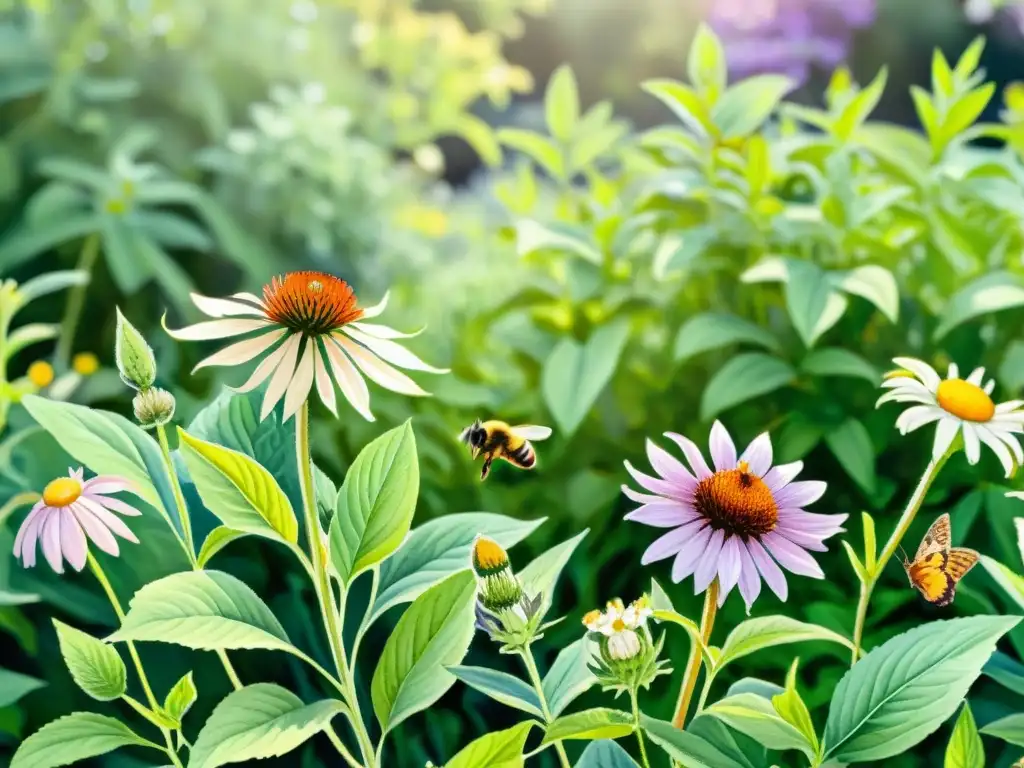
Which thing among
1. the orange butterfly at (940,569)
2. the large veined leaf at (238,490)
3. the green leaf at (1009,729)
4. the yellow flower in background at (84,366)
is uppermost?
the yellow flower in background at (84,366)

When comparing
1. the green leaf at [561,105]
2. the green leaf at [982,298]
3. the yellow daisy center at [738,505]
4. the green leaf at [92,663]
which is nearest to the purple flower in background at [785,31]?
the green leaf at [561,105]

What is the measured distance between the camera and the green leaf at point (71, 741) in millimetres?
563

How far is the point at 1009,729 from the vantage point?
25.1 inches

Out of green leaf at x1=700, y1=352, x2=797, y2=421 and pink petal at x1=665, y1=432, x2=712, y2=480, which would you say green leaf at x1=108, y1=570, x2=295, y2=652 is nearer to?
pink petal at x1=665, y1=432, x2=712, y2=480

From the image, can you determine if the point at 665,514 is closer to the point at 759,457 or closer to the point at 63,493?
the point at 759,457

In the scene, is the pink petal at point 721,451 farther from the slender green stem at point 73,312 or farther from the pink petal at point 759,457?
the slender green stem at point 73,312

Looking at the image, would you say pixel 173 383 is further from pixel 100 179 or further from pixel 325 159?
pixel 325 159

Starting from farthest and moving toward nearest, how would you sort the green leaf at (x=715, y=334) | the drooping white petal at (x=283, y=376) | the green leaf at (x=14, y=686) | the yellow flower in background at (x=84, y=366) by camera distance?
1. the yellow flower in background at (x=84, y=366)
2. the green leaf at (x=715, y=334)
3. the green leaf at (x=14, y=686)
4. the drooping white petal at (x=283, y=376)

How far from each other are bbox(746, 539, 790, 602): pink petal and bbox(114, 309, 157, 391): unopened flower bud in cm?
34

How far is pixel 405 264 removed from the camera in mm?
1621

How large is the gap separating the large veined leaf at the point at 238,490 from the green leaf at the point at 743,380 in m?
0.40

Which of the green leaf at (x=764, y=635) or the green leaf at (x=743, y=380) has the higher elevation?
the green leaf at (x=743, y=380)

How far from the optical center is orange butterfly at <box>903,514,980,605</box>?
582mm

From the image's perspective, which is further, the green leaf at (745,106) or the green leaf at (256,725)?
the green leaf at (745,106)
